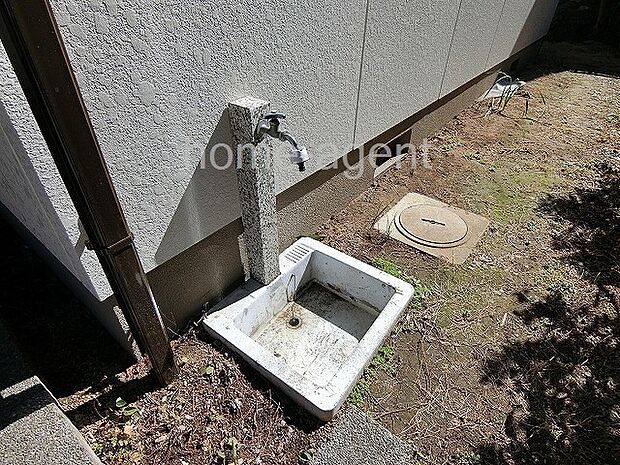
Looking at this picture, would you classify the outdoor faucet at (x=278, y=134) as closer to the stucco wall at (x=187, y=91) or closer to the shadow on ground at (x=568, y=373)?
the stucco wall at (x=187, y=91)

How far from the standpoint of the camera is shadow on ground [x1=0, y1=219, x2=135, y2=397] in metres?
2.60

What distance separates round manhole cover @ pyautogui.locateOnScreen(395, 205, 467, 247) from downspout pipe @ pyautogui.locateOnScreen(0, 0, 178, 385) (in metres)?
2.77

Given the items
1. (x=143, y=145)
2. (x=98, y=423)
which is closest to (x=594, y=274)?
(x=143, y=145)

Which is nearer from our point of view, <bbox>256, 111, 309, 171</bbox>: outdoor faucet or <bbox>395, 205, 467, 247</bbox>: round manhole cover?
<bbox>256, 111, 309, 171</bbox>: outdoor faucet

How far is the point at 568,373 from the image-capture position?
2799 mm

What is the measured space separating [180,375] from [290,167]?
1.80 meters

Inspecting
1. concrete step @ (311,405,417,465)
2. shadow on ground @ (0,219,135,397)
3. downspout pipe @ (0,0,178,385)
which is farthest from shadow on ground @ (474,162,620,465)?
A: shadow on ground @ (0,219,135,397)

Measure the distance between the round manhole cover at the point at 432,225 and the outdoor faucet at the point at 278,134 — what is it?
2.14 metres

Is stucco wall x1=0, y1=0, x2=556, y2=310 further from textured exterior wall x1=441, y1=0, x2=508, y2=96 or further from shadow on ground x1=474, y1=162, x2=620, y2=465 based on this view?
shadow on ground x1=474, y1=162, x2=620, y2=465

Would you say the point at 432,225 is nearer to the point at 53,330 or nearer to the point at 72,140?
the point at 72,140

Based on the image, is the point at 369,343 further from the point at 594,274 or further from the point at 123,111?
the point at 594,274

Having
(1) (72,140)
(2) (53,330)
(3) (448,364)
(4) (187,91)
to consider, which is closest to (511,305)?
(3) (448,364)

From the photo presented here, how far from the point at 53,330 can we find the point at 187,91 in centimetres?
212

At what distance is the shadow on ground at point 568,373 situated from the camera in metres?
2.39
